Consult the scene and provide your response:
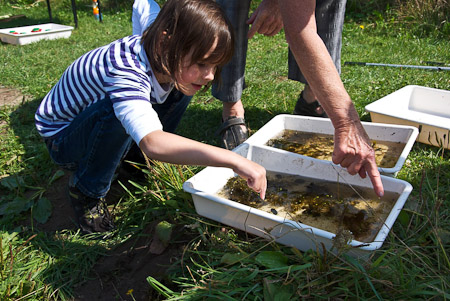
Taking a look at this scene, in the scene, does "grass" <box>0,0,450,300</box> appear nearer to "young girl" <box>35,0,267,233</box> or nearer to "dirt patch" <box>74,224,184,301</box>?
"dirt patch" <box>74,224,184,301</box>

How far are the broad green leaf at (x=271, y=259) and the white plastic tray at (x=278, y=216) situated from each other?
2.3 inches

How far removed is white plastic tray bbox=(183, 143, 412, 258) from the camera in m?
1.37

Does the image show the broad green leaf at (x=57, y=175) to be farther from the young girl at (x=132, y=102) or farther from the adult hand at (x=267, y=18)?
the adult hand at (x=267, y=18)

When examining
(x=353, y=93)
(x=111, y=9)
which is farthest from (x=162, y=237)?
(x=111, y=9)

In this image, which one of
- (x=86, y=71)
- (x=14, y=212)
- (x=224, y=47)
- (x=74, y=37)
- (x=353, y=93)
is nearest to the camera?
(x=224, y=47)

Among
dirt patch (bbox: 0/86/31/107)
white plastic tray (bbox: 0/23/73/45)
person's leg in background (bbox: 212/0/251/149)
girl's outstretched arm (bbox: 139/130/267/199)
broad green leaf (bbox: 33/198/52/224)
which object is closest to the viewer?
girl's outstretched arm (bbox: 139/130/267/199)

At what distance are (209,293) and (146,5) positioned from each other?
1.42 meters

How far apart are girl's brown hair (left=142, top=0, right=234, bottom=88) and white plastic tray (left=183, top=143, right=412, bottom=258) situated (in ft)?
1.54

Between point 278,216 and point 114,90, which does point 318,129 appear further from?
point 114,90

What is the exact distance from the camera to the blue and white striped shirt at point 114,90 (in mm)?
1430

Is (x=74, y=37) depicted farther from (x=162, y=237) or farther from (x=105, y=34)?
(x=162, y=237)

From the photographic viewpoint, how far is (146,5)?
209 centimetres

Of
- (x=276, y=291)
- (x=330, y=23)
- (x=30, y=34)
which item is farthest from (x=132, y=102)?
(x=30, y=34)

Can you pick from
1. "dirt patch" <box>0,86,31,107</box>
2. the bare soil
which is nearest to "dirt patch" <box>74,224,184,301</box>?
the bare soil
